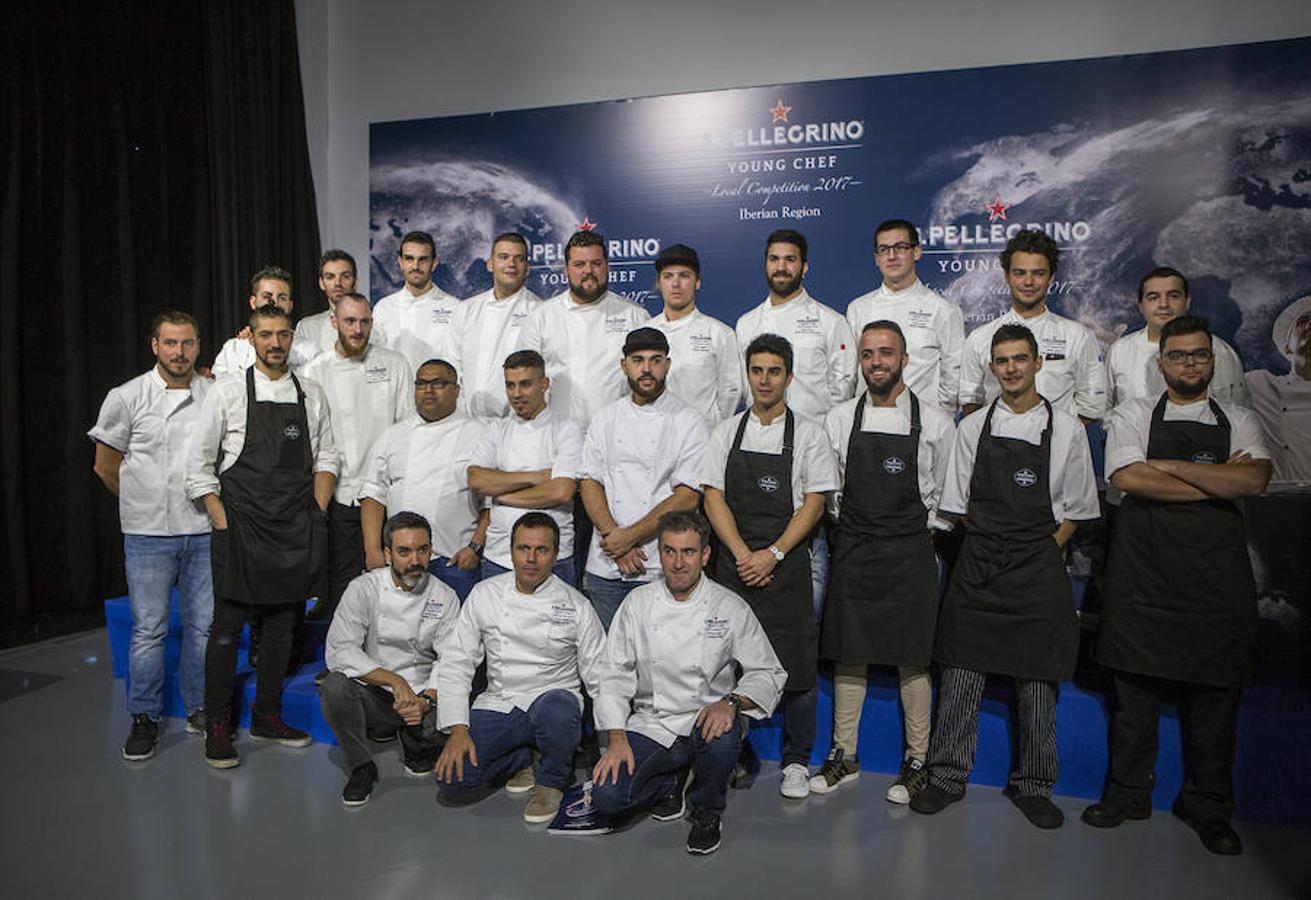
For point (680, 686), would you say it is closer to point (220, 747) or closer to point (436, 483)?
point (436, 483)

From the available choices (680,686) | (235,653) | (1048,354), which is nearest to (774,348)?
(680,686)

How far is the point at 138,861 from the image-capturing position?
9.54 feet

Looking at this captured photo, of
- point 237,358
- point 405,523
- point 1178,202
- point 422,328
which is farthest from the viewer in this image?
point 1178,202

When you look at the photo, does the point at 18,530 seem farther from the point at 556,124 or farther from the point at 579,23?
the point at 579,23

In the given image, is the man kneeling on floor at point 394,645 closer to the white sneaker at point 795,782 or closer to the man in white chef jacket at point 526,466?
the man in white chef jacket at point 526,466

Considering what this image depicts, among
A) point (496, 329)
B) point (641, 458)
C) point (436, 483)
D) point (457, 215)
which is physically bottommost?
point (436, 483)

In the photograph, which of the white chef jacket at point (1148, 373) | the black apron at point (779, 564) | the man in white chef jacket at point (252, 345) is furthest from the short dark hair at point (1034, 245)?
the man in white chef jacket at point (252, 345)

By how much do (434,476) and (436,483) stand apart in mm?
30

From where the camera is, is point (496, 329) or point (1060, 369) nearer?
point (1060, 369)

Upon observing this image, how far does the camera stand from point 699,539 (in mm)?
3176

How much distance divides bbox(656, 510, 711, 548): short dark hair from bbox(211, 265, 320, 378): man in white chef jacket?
6.73ft

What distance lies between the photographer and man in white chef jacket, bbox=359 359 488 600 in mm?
3879

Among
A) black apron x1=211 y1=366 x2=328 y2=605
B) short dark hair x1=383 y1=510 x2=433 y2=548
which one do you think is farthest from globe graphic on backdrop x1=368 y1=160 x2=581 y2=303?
short dark hair x1=383 y1=510 x2=433 y2=548

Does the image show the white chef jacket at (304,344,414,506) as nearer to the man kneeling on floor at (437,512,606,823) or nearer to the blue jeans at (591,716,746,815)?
the man kneeling on floor at (437,512,606,823)
